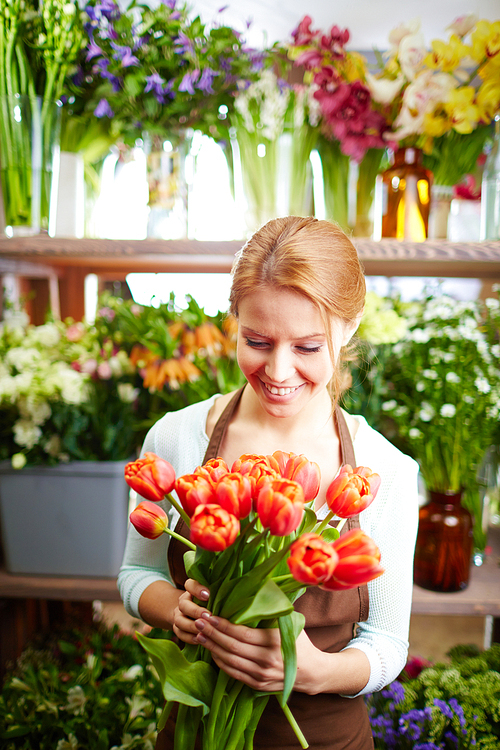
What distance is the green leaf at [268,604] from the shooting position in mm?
437

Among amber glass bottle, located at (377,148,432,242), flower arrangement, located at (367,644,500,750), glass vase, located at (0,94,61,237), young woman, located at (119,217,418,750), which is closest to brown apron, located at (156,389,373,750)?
young woman, located at (119,217,418,750)

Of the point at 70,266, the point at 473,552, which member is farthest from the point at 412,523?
the point at 70,266

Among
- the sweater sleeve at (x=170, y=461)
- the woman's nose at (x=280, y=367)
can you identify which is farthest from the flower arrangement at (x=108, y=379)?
the woman's nose at (x=280, y=367)

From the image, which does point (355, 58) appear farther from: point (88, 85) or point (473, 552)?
point (473, 552)

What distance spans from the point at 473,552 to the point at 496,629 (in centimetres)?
27

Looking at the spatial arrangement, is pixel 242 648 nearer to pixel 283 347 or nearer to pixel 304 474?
Result: pixel 304 474

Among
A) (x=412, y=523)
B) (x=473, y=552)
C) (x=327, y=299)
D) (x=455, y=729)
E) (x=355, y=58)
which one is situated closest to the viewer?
(x=327, y=299)

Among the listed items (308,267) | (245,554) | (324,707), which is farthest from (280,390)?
(324,707)

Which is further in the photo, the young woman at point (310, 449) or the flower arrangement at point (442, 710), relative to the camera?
the flower arrangement at point (442, 710)

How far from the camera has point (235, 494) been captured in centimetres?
43

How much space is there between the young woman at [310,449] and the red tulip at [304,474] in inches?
6.7

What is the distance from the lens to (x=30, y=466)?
120cm

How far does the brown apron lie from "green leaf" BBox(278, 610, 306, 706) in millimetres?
302

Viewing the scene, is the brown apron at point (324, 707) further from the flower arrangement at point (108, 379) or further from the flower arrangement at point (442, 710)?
the flower arrangement at point (108, 379)
